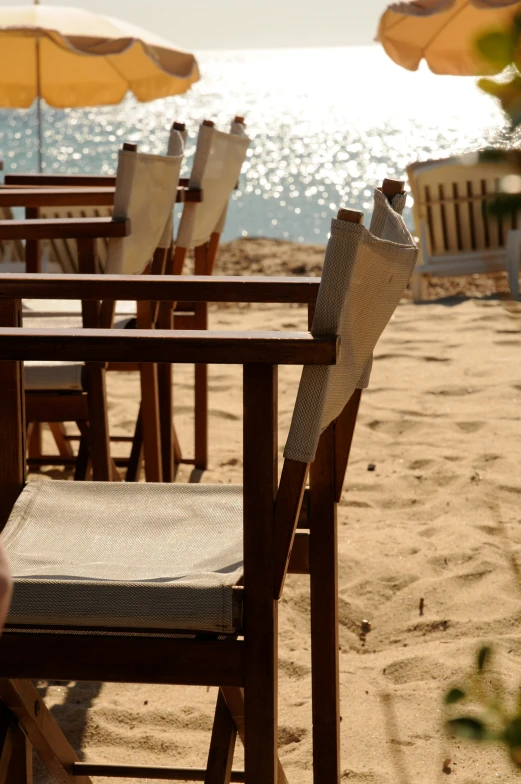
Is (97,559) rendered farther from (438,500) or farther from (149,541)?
(438,500)

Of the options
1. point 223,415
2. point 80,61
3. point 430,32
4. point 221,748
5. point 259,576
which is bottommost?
point 223,415

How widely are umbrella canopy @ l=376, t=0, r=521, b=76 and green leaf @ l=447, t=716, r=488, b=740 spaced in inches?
271

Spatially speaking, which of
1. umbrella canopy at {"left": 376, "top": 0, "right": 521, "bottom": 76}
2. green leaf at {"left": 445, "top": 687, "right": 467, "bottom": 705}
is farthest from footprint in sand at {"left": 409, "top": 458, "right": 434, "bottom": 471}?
umbrella canopy at {"left": 376, "top": 0, "right": 521, "bottom": 76}

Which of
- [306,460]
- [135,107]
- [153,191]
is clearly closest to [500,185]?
[306,460]

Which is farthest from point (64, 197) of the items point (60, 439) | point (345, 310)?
point (345, 310)

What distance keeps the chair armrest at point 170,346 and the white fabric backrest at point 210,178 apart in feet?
5.80

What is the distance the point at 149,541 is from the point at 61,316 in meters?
1.67

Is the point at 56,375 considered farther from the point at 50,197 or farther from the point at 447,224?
the point at 447,224

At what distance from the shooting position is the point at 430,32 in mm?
7203

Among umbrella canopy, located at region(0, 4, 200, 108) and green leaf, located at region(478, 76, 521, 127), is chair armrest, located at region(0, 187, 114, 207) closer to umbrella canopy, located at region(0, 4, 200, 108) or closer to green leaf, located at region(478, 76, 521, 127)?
green leaf, located at region(478, 76, 521, 127)

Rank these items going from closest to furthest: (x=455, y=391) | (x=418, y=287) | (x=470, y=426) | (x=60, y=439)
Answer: (x=60, y=439)
(x=470, y=426)
(x=455, y=391)
(x=418, y=287)

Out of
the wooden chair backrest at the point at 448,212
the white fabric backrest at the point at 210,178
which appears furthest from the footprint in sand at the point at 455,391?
the wooden chair backrest at the point at 448,212

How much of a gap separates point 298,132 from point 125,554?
7961 centimetres

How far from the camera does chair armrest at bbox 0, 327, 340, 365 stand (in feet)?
4.02
